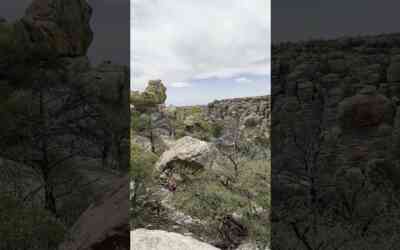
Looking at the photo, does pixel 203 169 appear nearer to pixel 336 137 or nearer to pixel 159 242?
pixel 336 137

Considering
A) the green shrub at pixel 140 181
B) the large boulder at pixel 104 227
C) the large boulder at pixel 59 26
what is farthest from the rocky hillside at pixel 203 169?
the large boulder at pixel 59 26

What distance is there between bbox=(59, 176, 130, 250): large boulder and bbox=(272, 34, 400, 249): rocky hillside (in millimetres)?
1554

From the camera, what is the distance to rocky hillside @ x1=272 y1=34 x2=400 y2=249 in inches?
128

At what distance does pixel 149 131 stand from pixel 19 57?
12.7ft

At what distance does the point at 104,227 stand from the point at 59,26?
230 centimetres

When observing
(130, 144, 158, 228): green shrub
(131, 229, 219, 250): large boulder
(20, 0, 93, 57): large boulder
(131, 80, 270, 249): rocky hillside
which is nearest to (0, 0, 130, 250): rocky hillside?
(20, 0, 93, 57): large boulder

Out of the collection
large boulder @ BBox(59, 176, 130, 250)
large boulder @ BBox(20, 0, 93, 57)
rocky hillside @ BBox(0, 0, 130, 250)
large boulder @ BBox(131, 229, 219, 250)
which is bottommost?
large boulder @ BBox(131, 229, 219, 250)

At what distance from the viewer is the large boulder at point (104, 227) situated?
252cm

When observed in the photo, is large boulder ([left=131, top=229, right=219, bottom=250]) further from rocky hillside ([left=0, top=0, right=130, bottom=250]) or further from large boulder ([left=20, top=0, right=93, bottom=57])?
A: large boulder ([left=20, top=0, right=93, bottom=57])

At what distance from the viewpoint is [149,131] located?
6.98 m

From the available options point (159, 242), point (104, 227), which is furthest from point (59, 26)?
point (159, 242)

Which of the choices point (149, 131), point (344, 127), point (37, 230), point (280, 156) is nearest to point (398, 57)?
point (344, 127)

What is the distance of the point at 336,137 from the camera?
3439 millimetres

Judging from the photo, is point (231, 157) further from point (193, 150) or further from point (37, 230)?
point (37, 230)
